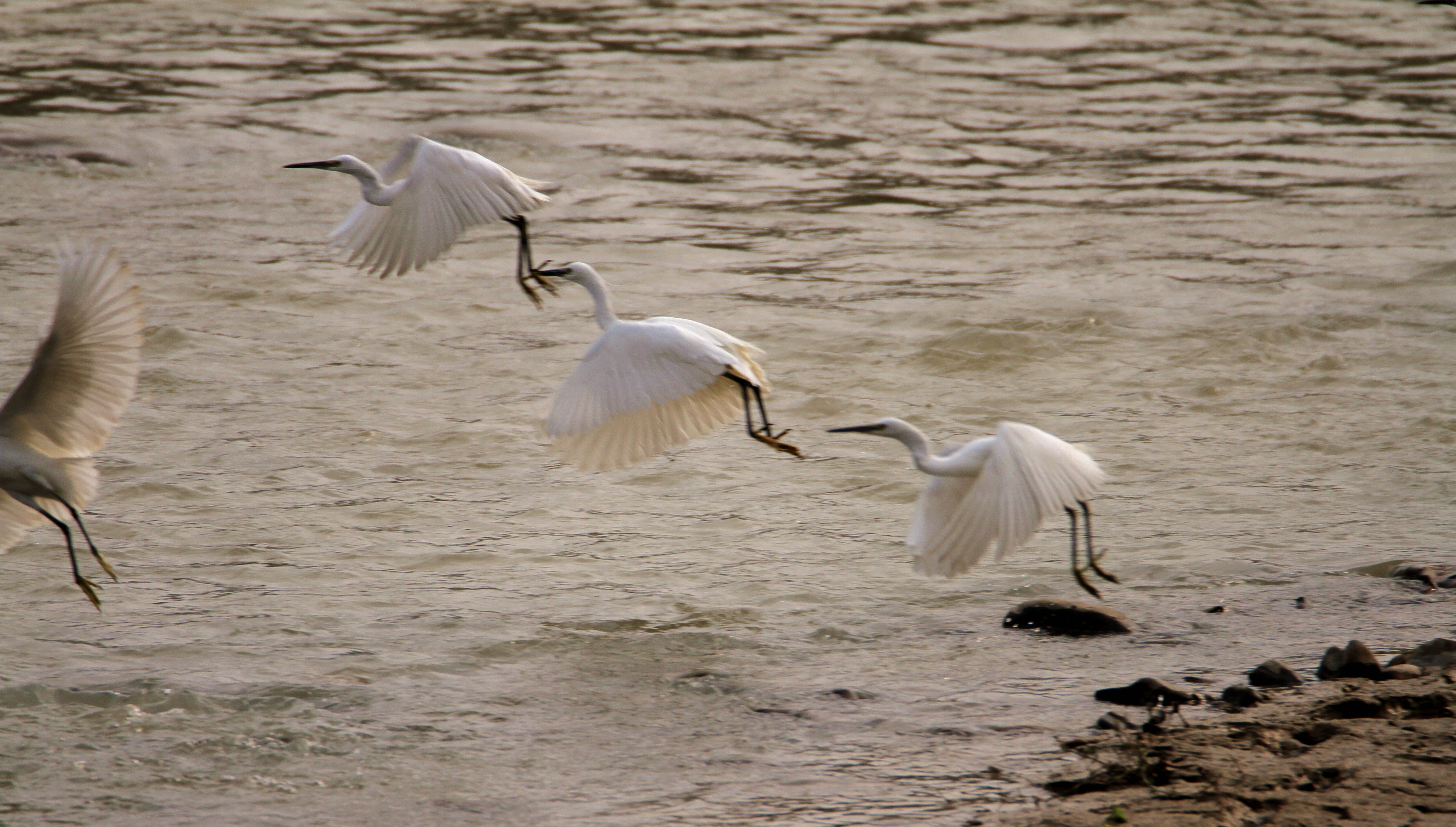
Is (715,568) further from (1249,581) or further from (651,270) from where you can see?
(651,270)

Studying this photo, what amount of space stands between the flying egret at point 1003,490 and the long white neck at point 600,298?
1115mm

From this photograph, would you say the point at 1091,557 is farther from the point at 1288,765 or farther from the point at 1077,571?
the point at 1288,765

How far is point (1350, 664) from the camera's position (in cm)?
520

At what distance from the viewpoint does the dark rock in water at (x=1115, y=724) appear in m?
4.90

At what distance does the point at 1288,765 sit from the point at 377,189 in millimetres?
3667

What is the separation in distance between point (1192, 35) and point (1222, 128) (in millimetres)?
3596

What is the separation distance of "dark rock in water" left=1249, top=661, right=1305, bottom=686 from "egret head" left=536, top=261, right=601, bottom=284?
2.61 metres

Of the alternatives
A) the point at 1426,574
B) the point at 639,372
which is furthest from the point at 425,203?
the point at 1426,574

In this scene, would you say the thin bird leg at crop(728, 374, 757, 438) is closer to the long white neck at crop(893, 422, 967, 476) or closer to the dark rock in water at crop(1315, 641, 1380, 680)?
the long white neck at crop(893, 422, 967, 476)

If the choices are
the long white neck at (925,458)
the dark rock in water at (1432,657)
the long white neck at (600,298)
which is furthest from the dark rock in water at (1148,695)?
the long white neck at (600,298)

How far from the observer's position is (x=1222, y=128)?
14.0 metres

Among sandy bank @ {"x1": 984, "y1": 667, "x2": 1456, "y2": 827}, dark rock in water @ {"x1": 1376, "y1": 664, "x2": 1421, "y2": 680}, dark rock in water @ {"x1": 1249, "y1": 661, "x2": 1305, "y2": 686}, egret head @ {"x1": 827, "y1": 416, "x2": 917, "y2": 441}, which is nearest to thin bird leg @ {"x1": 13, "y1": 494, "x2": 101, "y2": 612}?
egret head @ {"x1": 827, "y1": 416, "x2": 917, "y2": 441}

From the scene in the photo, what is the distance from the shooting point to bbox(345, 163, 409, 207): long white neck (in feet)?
19.6

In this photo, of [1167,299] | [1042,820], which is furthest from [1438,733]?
[1167,299]
